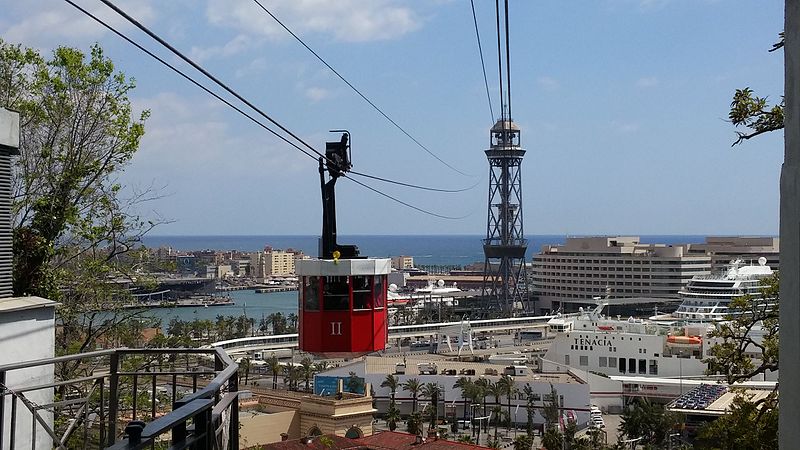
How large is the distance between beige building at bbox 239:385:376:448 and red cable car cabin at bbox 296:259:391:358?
14.6 meters

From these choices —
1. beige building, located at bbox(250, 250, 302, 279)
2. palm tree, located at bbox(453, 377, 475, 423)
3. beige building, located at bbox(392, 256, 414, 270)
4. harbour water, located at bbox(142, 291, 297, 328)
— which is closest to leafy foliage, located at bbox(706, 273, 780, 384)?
palm tree, located at bbox(453, 377, 475, 423)

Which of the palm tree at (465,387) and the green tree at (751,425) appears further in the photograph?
the palm tree at (465,387)

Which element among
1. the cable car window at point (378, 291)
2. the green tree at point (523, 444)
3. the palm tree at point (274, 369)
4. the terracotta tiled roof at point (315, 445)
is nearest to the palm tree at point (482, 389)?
the green tree at point (523, 444)

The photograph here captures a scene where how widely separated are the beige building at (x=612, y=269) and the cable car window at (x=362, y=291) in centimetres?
7233

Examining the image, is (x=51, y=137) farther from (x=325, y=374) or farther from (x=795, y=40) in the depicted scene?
(x=325, y=374)

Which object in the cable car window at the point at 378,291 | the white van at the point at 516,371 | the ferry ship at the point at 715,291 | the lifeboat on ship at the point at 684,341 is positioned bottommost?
the white van at the point at 516,371

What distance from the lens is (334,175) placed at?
352 inches

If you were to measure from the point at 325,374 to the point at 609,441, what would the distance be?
12.3 meters

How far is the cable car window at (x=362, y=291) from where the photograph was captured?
910cm

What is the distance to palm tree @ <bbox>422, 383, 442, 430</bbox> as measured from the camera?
109 ft

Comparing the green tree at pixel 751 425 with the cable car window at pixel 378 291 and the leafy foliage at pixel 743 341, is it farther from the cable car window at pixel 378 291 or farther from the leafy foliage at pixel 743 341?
the cable car window at pixel 378 291

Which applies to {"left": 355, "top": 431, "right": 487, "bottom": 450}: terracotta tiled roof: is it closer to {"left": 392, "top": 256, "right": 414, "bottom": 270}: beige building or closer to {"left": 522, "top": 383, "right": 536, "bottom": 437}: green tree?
{"left": 522, "top": 383, "right": 536, "bottom": 437}: green tree

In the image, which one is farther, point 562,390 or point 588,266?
point 588,266

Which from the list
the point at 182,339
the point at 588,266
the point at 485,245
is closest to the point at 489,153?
the point at 485,245
